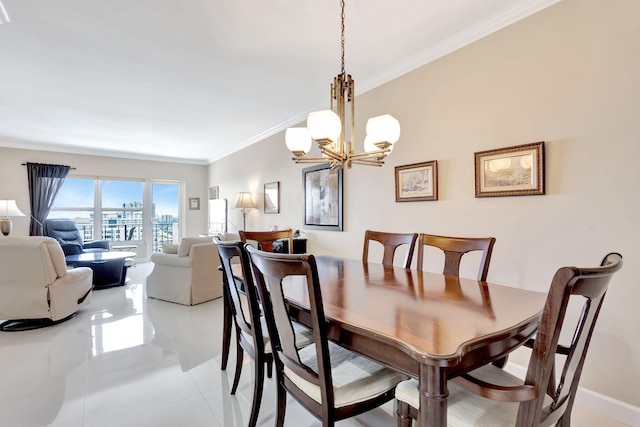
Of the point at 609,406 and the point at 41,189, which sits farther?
the point at 41,189

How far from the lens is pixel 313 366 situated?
137 centimetres

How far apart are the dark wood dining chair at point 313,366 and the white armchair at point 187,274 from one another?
2738 mm

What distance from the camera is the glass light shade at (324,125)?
5.60 ft

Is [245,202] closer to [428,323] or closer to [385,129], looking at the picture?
[385,129]

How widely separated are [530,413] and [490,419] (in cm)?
15

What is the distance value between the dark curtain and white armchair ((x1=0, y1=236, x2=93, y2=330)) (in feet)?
11.5

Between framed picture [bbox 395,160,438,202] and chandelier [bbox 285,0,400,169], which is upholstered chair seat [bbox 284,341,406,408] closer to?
chandelier [bbox 285,0,400,169]

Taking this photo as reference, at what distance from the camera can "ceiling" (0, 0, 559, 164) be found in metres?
→ 2.09

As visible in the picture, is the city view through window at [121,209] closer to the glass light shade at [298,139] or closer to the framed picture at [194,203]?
the framed picture at [194,203]

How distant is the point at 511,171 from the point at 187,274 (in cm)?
360

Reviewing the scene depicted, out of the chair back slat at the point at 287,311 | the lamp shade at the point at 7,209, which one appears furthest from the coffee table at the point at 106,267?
the chair back slat at the point at 287,311

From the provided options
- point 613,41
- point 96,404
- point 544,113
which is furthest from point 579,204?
point 96,404

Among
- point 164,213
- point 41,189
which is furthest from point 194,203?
point 41,189

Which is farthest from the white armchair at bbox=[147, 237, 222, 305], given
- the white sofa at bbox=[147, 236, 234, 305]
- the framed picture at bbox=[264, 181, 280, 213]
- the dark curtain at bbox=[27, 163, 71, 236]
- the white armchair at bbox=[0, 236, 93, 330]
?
the dark curtain at bbox=[27, 163, 71, 236]
